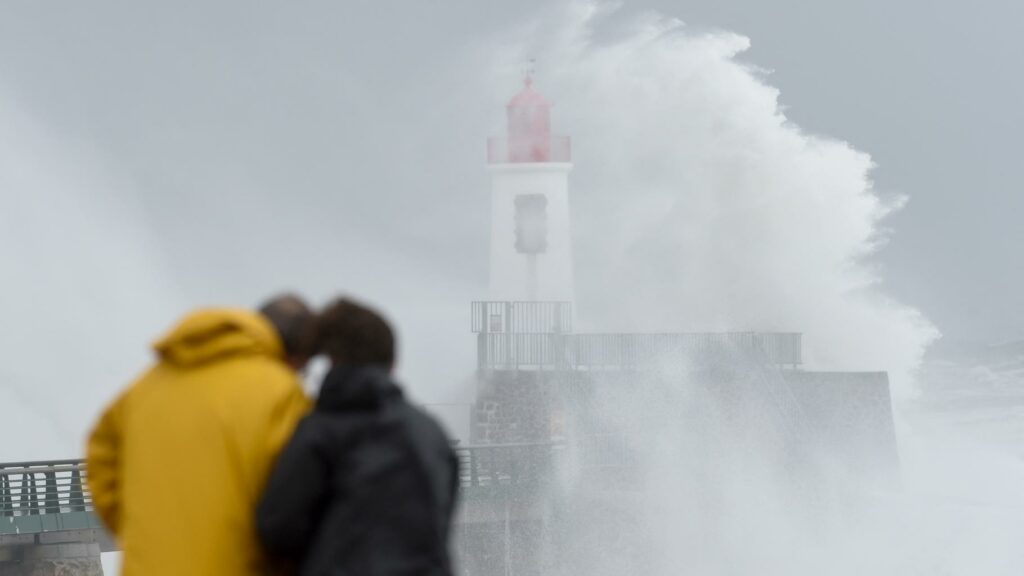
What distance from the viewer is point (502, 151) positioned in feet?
83.5

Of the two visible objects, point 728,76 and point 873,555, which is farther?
point 728,76

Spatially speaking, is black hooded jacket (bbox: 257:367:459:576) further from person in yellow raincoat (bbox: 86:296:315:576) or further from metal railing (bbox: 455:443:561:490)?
metal railing (bbox: 455:443:561:490)

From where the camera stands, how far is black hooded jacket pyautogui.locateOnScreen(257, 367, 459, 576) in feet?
9.47

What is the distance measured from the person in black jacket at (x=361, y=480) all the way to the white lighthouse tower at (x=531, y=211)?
881 inches

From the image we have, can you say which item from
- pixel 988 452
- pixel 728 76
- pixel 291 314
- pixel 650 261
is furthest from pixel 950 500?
pixel 291 314

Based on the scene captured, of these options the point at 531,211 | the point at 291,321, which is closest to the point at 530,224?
the point at 531,211

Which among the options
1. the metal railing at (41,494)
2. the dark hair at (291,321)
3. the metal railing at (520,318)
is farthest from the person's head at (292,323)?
the metal railing at (520,318)

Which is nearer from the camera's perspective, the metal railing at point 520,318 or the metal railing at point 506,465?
the metal railing at point 506,465

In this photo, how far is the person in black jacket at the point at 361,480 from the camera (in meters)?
2.89

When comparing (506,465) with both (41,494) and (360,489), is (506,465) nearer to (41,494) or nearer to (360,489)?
(41,494)

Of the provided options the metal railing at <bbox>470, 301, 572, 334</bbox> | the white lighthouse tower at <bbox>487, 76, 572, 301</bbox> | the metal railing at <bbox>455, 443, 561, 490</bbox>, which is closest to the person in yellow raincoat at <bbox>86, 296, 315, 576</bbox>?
the metal railing at <bbox>455, 443, 561, 490</bbox>

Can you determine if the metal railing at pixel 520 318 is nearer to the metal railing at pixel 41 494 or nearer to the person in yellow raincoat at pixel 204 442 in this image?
the metal railing at pixel 41 494

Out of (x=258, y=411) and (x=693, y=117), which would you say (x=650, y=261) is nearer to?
(x=693, y=117)

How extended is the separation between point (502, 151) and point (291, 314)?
22.3 metres
